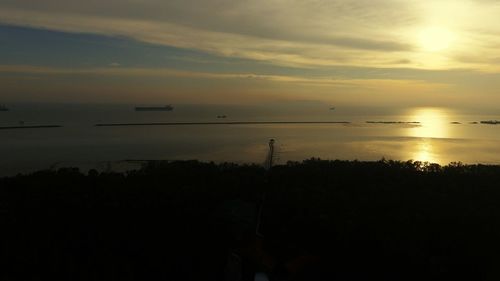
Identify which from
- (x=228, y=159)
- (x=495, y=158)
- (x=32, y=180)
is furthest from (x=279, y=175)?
(x=495, y=158)

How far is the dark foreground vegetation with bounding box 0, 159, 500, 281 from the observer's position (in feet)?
31.4

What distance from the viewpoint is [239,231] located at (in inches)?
437

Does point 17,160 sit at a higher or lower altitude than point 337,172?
lower

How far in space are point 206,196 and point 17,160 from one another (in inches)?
1154

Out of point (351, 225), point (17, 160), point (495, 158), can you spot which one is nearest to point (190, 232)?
point (351, 225)

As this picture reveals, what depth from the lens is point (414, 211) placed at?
1198 cm

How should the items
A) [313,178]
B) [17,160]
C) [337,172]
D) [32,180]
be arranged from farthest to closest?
[17,160] < [337,172] < [313,178] < [32,180]

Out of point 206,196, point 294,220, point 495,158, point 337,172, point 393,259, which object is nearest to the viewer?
point 393,259

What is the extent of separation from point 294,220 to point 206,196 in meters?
2.93

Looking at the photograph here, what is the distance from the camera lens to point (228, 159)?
37.9 metres

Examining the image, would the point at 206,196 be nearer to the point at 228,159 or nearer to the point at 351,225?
the point at 351,225

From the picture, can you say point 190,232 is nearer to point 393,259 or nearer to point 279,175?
point 393,259

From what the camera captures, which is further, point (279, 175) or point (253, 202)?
point (279, 175)

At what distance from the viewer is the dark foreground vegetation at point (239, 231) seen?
9586mm
